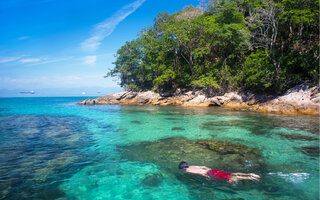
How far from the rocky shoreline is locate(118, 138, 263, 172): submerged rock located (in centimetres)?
1271

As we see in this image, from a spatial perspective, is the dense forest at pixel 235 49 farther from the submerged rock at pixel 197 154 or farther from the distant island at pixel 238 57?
the submerged rock at pixel 197 154

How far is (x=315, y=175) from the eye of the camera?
426cm

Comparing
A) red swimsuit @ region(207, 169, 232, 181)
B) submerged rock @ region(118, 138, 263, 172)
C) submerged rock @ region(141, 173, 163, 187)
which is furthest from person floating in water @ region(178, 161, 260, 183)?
submerged rock @ region(141, 173, 163, 187)

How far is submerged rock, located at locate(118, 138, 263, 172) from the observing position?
16.4 ft

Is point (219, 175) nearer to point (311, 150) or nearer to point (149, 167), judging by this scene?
point (149, 167)

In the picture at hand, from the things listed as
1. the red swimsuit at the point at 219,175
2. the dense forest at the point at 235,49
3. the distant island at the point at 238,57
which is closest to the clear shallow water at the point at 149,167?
the red swimsuit at the point at 219,175

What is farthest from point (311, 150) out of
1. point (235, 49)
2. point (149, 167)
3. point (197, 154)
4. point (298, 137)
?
point (235, 49)

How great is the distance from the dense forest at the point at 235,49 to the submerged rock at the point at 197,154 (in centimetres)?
1476

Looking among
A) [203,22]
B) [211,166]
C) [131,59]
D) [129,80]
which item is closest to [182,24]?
[203,22]

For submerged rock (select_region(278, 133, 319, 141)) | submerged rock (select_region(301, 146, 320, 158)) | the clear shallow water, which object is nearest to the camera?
the clear shallow water

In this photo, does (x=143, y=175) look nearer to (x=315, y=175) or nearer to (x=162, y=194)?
(x=162, y=194)

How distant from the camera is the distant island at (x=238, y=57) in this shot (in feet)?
53.4

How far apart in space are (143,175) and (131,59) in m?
38.9

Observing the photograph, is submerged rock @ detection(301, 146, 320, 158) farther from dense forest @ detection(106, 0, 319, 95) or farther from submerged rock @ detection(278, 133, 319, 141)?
dense forest @ detection(106, 0, 319, 95)
